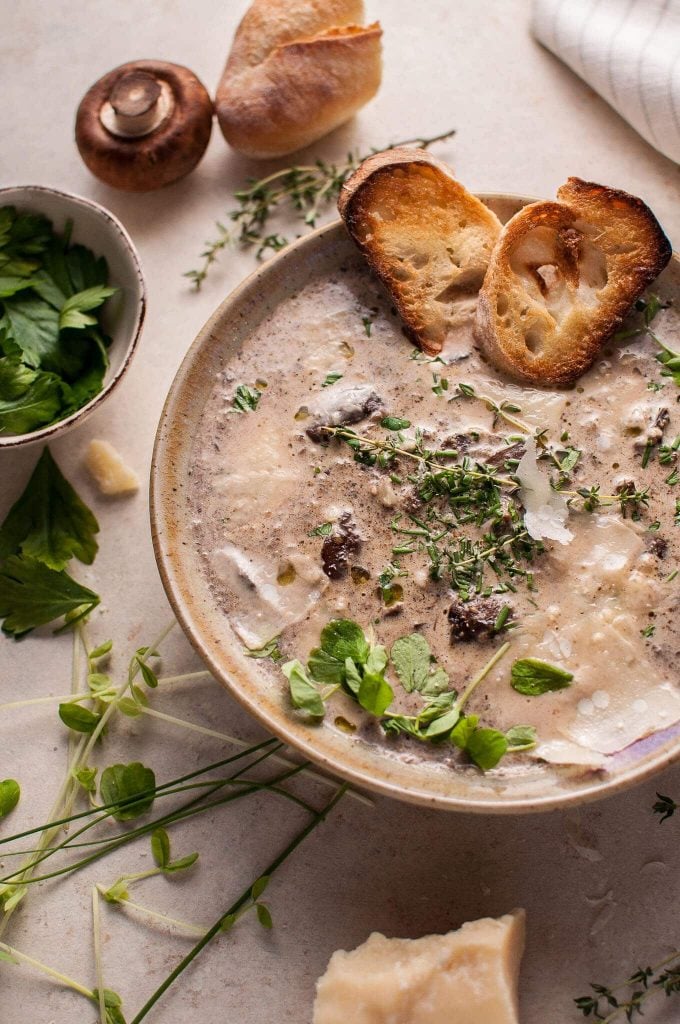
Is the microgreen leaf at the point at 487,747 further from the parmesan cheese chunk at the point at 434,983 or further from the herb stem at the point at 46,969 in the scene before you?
the herb stem at the point at 46,969

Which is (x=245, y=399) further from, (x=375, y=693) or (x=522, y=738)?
(x=522, y=738)

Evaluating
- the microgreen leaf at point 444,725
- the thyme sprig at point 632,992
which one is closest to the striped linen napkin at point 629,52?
the microgreen leaf at point 444,725

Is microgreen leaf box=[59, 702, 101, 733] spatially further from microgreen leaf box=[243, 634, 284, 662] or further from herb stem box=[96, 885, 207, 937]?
microgreen leaf box=[243, 634, 284, 662]

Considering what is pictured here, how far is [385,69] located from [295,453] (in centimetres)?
137

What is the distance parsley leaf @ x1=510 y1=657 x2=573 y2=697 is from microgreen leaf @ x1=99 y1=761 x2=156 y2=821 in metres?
0.98

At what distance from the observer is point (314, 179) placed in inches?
122

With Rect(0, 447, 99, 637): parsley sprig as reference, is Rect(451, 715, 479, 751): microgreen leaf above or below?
above

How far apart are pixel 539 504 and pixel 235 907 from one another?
1223 mm

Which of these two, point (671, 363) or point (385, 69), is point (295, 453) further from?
point (385, 69)

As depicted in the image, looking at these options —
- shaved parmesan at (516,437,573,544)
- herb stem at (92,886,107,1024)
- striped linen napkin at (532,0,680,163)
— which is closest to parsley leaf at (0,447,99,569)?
herb stem at (92,886,107,1024)

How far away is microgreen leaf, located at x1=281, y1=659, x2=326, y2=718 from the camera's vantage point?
242 cm

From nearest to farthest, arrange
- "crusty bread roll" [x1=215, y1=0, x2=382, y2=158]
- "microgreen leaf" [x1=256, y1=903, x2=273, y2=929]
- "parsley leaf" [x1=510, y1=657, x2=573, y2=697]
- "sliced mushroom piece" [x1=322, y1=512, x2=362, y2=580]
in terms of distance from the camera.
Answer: "parsley leaf" [x1=510, y1=657, x2=573, y2=697] → "sliced mushroom piece" [x1=322, y1=512, x2=362, y2=580] → "microgreen leaf" [x1=256, y1=903, x2=273, y2=929] → "crusty bread roll" [x1=215, y1=0, x2=382, y2=158]

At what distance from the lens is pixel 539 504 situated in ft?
8.09

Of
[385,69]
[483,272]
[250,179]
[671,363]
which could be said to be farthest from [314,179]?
[671,363]
